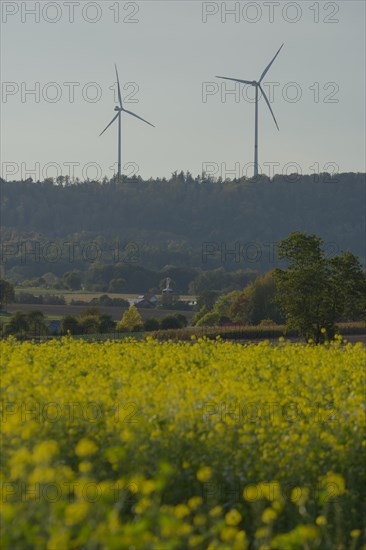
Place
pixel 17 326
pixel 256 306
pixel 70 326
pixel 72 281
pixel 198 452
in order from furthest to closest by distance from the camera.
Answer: pixel 72 281 → pixel 256 306 → pixel 17 326 → pixel 70 326 → pixel 198 452

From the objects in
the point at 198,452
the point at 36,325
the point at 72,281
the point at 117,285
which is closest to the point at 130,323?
the point at 36,325

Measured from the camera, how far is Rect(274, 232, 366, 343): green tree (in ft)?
125

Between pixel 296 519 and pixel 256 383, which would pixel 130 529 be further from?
pixel 256 383

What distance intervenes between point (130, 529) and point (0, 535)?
1.30 meters

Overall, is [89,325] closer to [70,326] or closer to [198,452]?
[70,326]

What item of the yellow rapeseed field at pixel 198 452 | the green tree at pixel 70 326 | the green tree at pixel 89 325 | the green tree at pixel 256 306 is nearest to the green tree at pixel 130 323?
the green tree at pixel 89 325

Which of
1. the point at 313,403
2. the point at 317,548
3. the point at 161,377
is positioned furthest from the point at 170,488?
the point at 161,377

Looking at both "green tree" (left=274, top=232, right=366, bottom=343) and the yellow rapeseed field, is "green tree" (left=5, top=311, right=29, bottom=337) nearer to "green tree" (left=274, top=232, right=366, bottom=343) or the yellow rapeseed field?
"green tree" (left=274, top=232, right=366, bottom=343)

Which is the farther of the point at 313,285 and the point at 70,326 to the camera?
the point at 70,326

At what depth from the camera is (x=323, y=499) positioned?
1131 centimetres

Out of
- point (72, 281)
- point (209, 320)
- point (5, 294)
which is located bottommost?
point (209, 320)

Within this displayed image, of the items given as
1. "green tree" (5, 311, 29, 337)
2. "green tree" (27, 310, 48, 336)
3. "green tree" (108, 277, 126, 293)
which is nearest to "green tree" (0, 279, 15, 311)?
"green tree" (27, 310, 48, 336)

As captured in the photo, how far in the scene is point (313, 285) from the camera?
38000 mm

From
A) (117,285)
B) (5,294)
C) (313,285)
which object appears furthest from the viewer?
(117,285)
